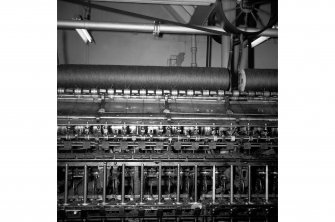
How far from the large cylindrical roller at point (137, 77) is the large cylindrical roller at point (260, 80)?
1.22 ft

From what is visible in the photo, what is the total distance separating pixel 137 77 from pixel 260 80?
214 cm

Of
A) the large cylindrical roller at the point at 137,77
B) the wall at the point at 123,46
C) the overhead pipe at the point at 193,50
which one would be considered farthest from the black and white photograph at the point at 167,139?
the overhead pipe at the point at 193,50

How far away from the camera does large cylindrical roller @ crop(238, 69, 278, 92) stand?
4504 mm

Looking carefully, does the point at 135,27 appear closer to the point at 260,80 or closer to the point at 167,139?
the point at 167,139

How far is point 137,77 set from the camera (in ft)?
14.3

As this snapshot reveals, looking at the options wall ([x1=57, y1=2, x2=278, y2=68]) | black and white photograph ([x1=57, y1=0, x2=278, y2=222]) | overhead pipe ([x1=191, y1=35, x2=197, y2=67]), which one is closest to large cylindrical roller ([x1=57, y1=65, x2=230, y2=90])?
black and white photograph ([x1=57, y1=0, x2=278, y2=222])

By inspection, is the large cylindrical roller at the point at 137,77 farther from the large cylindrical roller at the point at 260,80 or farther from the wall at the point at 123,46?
the wall at the point at 123,46

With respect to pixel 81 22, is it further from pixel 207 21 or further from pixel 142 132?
pixel 207 21

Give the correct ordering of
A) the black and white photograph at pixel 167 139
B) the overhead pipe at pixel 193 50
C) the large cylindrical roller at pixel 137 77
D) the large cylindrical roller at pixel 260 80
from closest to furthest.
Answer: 1. the black and white photograph at pixel 167 139
2. the large cylindrical roller at pixel 137 77
3. the large cylindrical roller at pixel 260 80
4. the overhead pipe at pixel 193 50

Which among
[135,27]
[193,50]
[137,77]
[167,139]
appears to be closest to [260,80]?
[167,139]

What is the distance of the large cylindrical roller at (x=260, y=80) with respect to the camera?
177 inches

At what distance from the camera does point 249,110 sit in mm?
4395

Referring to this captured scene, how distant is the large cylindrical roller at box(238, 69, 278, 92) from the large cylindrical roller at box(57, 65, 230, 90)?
0.37 m

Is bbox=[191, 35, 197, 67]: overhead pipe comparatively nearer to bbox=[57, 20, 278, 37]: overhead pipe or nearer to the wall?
the wall
